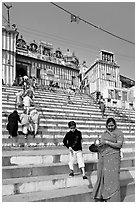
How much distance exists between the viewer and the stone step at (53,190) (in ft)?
15.0

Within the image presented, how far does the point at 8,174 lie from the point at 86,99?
1487cm

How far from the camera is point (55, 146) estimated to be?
9250 mm

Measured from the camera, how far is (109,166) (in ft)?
14.9

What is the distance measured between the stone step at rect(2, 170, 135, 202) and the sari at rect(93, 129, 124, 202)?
19.0 inches

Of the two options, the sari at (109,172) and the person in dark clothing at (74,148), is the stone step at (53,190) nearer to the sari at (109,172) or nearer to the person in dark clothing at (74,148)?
the person in dark clothing at (74,148)

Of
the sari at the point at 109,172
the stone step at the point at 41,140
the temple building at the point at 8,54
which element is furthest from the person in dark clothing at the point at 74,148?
the temple building at the point at 8,54

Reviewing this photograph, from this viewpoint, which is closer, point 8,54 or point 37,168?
point 37,168

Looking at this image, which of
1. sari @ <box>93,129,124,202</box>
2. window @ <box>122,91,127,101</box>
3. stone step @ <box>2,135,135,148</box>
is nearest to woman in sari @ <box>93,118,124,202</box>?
sari @ <box>93,129,124,202</box>

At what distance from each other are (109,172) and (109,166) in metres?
0.11

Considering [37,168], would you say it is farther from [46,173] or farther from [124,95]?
[124,95]

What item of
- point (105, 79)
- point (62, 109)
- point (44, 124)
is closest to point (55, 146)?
point (44, 124)

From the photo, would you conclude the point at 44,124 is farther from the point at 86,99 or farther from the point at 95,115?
the point at 86,99

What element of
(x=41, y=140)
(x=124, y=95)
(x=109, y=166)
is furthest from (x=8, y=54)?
(x=109, y=166)

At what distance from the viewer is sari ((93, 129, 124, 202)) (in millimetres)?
4477
